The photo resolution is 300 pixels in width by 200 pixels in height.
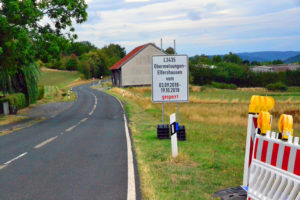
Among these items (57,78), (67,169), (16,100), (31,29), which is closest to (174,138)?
(67,169)

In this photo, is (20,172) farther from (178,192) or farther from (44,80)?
(44,80)

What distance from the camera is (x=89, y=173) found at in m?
7.68

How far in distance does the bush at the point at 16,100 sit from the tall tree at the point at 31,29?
4.02m

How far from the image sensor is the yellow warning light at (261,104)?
210 inches

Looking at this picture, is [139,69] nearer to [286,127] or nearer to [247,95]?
[247,95]

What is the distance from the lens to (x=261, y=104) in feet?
17.6

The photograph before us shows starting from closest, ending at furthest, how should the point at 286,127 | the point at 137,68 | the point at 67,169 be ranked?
the point at 286,127 → the point at 67,169 → the point at 137,68

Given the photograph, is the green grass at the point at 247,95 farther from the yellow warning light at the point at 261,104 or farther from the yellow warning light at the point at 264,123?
the yellow warning light at the point at 264,123

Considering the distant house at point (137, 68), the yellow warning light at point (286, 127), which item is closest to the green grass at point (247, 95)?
the distant house at point (137, 68)

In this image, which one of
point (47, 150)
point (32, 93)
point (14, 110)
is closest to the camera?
point (47, 150)

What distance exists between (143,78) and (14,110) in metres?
44.9

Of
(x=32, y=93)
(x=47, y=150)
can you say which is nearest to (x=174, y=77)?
(x=47, y=150)

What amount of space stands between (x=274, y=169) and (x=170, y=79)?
907 centimetres

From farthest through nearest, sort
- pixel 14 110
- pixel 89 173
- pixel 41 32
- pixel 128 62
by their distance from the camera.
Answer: pixel 128 62, pixel 14 110, pixel 41 32, pixel 89 173
